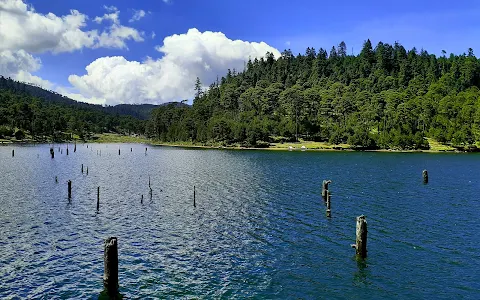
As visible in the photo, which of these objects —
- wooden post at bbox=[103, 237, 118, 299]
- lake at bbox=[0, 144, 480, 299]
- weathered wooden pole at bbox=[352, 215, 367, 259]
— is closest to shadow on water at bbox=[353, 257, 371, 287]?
lake at bbox=[0, 144, 480, 299]


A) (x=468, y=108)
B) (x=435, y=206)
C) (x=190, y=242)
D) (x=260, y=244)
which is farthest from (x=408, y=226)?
(x=468, y=108)

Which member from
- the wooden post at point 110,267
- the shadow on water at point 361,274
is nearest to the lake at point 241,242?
the shadow on water at point 361,274

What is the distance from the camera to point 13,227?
40.8 metres

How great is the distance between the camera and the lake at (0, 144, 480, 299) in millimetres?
26359

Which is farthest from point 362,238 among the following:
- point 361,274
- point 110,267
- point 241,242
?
point 110,267

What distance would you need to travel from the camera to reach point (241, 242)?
37.0 meters

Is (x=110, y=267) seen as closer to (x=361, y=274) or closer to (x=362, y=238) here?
(x=361, y=274)

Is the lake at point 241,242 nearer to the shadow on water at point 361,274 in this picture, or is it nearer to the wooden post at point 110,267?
the shadow on water at point 361,274

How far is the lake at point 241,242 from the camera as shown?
26.4 meters

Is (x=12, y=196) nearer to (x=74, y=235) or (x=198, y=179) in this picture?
(x=74, y=235)

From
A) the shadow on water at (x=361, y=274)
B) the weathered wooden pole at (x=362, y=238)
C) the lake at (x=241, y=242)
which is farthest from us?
the weathered wooden pole at (x=362, y=238)

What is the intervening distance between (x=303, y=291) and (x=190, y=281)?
8292mm

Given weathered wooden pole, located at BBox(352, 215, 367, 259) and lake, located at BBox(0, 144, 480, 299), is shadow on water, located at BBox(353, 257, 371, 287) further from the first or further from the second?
weathered wooden pole, located at BBox(352, 215, 367, 259)

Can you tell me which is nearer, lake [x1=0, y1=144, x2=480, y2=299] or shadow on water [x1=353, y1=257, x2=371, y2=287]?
lake [x1=0, y1=144, x2=480, y2=299]
